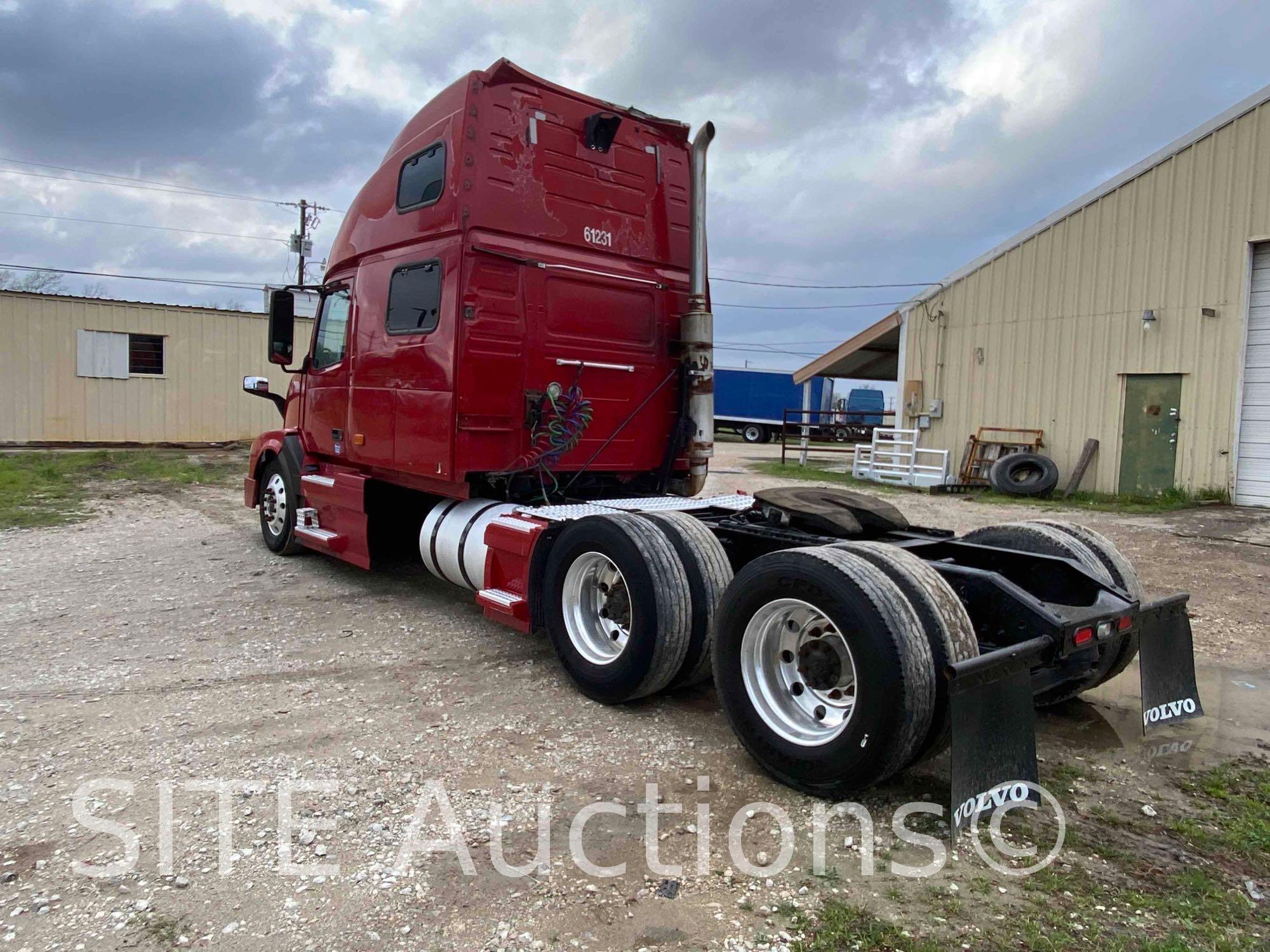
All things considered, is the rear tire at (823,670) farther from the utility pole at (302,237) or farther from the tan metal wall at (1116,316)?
the utility pole at (302,237)

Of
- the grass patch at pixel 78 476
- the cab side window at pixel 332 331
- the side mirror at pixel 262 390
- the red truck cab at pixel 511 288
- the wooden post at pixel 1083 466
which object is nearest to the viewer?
the red truck cab at pixel 511 288

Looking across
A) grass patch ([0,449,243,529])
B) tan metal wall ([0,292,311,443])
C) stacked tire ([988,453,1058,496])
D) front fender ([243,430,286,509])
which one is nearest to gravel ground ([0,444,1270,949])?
front fender ([243,430,286,509])

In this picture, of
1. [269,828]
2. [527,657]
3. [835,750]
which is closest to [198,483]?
[527,657]

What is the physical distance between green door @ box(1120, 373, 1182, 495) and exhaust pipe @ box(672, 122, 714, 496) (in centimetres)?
1014

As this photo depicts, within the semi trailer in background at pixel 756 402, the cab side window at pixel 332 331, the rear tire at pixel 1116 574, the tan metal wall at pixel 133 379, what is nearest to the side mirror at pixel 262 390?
the cab side window at pixel 332 331

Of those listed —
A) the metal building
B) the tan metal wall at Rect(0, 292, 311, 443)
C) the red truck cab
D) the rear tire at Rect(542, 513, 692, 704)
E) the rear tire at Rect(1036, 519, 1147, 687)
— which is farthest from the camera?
the tan metal wall at Rect(0, 292, 311, 443)

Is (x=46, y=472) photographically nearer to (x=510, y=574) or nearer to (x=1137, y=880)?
(x=510, y=574)

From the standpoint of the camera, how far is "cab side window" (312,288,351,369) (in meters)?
6.89

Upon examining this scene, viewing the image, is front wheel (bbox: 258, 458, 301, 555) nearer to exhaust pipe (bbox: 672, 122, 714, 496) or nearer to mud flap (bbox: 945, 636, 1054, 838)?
exhaust pipe (bbox: 672, 122, 714, 496)

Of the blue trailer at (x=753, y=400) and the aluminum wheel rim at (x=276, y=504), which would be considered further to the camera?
the blue trailer at (x=753, y=400)

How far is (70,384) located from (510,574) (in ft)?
60.8

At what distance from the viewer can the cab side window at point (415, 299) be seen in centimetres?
559
